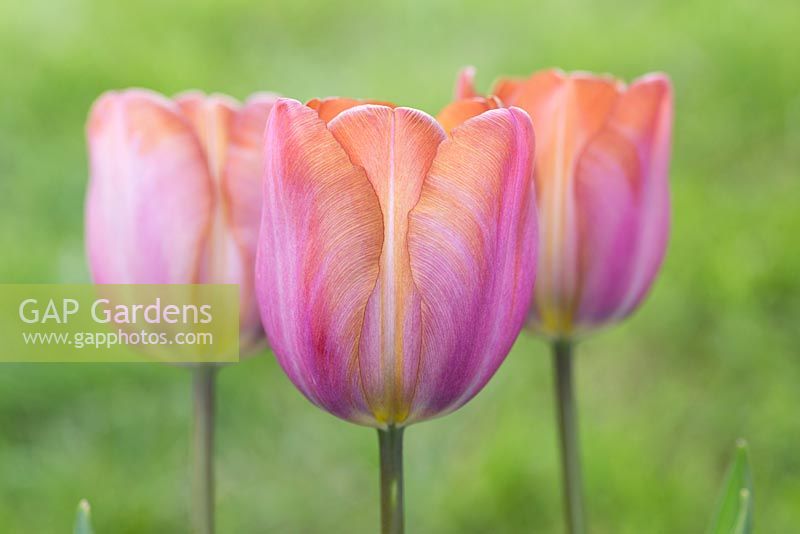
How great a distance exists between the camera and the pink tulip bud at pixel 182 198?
72 cm

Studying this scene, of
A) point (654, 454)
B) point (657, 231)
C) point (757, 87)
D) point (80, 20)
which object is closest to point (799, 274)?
point (654, 454)

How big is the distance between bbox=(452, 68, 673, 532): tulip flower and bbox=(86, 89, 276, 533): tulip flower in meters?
0.16

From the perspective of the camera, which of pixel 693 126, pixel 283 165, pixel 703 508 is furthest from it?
pixel 693 126

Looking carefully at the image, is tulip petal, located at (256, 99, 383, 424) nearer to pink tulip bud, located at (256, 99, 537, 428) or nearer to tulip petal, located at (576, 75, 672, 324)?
pink tulip bud, located at (256, 99, 537, 428)

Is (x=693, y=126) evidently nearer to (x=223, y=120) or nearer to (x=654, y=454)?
(x=654, y=454)

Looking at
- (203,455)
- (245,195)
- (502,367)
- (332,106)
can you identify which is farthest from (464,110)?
(502,367)

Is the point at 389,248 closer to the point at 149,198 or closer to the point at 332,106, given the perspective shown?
the point at 332,106

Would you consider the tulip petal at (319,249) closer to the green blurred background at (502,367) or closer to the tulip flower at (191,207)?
the tulip flower at (191,207)

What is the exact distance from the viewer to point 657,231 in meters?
0.76

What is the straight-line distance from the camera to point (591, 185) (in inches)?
28.8

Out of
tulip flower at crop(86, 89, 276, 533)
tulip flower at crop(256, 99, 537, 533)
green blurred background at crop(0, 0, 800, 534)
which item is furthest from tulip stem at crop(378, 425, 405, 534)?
green blurred background at crop(0, 0, 800, 534)

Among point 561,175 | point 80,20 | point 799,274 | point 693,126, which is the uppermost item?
point 80,20

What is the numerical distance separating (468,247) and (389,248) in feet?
0.14

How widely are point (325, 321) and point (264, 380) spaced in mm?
1151
